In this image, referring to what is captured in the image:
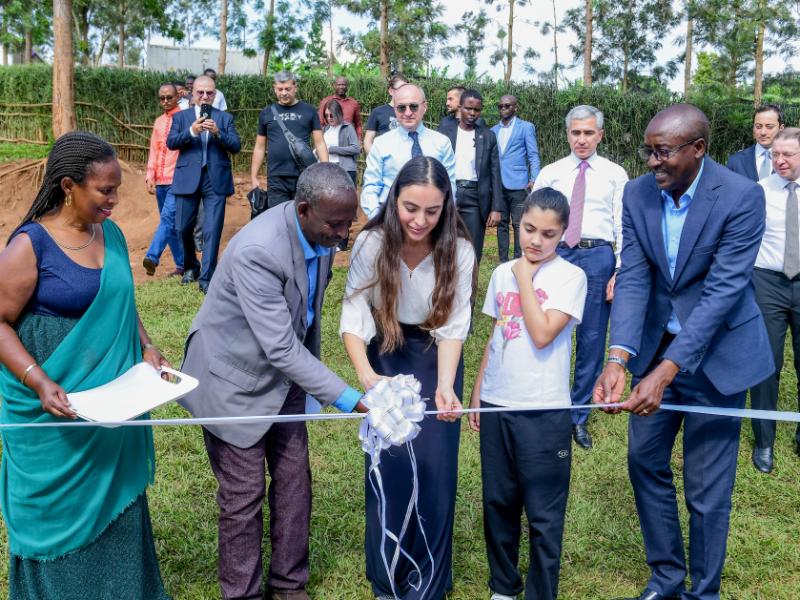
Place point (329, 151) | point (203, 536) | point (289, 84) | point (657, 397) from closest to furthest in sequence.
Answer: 1. point (657, 397)
2. point (203, 536)
3. point (289, 84)
4. point (329, 151)

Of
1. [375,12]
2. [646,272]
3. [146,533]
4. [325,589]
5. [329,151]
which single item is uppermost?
[375,12]

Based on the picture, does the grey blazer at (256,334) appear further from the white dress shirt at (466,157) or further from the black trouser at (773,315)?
the white dress shirt at (466,157)

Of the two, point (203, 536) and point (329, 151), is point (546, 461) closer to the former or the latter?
point (203, 536)

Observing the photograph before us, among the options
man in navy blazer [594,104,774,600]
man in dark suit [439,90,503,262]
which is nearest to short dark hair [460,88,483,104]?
man in dark suit [439,90,503,262]

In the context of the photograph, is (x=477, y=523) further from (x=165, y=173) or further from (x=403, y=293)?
(x=165, y=173)

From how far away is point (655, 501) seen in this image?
3.69m

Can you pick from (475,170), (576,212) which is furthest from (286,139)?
(576,212)

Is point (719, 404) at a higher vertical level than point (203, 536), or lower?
higher

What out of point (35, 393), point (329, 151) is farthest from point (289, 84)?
point (35, 393)

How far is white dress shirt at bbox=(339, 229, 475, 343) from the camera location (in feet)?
11.1

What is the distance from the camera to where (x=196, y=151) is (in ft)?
29.6

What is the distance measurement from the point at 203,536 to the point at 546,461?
190 centimetres

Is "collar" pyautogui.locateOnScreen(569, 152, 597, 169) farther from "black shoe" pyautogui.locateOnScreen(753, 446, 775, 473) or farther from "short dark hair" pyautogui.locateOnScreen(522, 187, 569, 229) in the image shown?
"short dark hair" pyautogui.locateOnScreen(522, 187, 569, 229)

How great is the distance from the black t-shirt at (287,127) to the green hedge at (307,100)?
30.8 ft
